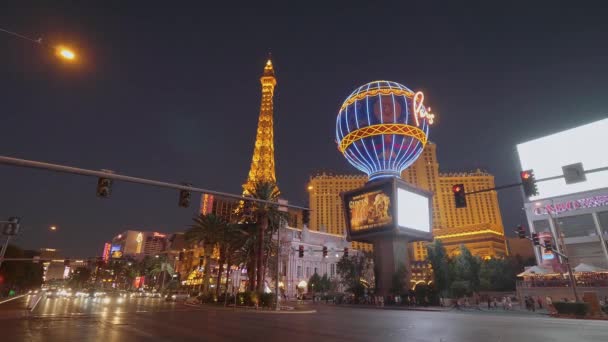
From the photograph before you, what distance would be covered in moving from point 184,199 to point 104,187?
290 centimetres

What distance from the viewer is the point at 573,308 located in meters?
25.3

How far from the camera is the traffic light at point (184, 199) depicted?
538 inches

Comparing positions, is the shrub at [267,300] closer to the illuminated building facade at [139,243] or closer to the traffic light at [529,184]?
the traffic light at [529,184]

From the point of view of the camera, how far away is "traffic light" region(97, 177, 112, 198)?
38.5ft

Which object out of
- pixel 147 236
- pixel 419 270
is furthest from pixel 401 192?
pixel 147 236

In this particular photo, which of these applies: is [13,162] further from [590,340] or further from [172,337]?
[590,340]

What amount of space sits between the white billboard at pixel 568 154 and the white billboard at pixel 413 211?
1761 centimetres

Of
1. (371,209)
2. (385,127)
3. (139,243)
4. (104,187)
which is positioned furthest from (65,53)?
(139,243)

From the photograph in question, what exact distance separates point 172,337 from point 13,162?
752cm

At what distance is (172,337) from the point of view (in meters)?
11.8

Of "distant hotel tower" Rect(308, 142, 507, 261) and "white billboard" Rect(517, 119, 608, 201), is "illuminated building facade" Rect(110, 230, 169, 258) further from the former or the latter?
"white billboard" Rect(517, 119, 608, 201)

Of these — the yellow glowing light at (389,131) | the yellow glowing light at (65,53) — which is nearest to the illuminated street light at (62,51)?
the yellow glowing light at (65,53)

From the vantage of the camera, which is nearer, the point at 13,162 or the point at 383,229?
the point at 13,162

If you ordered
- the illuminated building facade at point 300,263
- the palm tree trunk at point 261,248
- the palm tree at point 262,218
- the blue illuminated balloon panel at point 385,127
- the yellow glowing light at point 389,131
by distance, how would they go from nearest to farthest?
the palm tree trunk at point 261,248 < the palm tree at point 262,218 < the yellow glowing light at point 389,131 < the blue illuminated balloon panel at point 385,127 < the illuminated building facade at point 300,263
